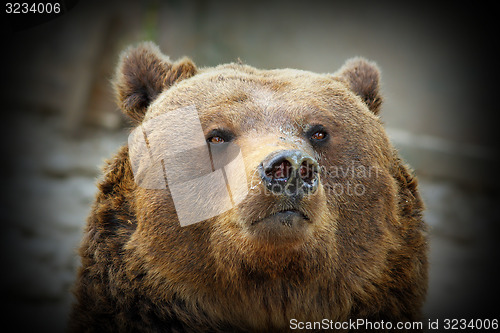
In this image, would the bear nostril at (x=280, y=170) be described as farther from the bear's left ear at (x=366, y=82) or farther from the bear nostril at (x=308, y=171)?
the bear's left ear at (x=366, y=82)

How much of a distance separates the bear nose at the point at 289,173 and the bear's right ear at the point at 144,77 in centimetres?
138

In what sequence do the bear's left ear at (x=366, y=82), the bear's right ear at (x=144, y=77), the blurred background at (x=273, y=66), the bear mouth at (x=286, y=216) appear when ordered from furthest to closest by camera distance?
the blurred background at (x=273, y=66) < the bear's left ear at (x=366, y=82) < the bear's right ear at (x=144, y=77) < the bear mouth at (x=286, y=216)

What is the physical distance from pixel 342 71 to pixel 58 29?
5633 mm

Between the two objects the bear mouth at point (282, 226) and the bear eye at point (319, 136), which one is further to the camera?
the bear eye at point (319, 136)

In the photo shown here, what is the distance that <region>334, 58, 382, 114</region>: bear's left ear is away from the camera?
392cm

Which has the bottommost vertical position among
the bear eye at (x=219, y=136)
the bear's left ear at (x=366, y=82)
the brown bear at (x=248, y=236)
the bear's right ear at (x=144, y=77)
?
the brown bear at (x=248, y=236)

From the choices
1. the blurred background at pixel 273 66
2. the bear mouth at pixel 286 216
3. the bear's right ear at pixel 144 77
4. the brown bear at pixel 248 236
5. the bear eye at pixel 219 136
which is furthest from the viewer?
the blurred background at pixel 273 66

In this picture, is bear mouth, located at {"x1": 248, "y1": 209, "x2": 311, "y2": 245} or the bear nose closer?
the bear nose

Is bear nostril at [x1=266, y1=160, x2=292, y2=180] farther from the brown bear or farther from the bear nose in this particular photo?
the brown bear

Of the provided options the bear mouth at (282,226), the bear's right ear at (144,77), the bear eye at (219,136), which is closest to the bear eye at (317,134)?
the bear eye at (219,136)

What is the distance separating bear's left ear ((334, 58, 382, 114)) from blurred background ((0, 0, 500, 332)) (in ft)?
14.1

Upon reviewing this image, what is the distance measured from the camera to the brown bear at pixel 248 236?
10.1 feet

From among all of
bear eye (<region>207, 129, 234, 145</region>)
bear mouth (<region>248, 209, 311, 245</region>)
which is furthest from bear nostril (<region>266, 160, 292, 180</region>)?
bear eye (<region>207, 129, 234, 145</region>)

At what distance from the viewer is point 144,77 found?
375 cm
